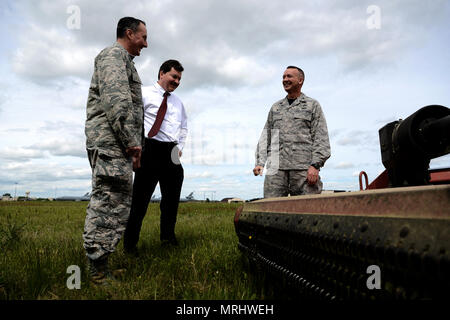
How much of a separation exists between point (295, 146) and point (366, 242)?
3258 millimetres

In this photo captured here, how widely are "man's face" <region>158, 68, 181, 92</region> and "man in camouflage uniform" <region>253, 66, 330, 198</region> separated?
1.53 meters

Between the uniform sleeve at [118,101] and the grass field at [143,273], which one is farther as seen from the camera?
the uniform sleeve at [118,101]

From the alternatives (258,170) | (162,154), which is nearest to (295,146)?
(258,170)

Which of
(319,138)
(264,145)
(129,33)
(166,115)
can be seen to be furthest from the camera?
(264,145)

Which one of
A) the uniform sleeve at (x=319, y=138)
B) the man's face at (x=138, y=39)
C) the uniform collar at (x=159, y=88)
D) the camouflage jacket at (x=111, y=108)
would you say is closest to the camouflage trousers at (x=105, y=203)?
the camouflage jacket at (x=111, y=108)

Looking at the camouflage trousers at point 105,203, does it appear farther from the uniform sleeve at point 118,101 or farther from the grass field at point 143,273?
the grass field at point 143,273

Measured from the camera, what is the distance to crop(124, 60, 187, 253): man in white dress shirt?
415 cm

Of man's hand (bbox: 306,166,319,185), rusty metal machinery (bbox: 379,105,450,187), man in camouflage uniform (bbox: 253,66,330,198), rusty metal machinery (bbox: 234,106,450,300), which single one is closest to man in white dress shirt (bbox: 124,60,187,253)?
man in camouflage uniform (bbox: 253,66,330,198)

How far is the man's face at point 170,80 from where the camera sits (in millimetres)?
4535

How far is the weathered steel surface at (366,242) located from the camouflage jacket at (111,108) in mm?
1613

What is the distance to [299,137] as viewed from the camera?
431 centimetres

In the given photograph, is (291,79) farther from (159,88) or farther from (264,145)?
(159,88)

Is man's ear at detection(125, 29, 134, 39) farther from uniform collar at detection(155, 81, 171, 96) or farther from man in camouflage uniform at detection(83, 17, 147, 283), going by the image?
uniform collar at detection(155, 81, 171, 96)
